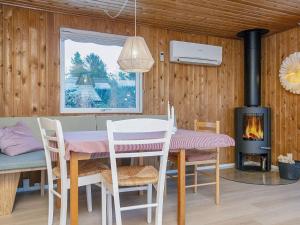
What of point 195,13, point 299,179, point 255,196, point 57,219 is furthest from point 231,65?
point 57,219

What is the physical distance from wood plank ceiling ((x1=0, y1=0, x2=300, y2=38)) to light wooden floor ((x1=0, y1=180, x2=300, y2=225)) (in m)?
2.15

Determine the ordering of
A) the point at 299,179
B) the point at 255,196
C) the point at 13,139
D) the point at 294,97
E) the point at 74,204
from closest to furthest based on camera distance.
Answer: the point at 74,204 → the point at 13,139 → the point at 255,196 → the point at 299,179 → the point at 294,97

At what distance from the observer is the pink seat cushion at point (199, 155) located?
2.78 m

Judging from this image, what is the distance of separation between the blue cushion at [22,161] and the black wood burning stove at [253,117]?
2.96 m

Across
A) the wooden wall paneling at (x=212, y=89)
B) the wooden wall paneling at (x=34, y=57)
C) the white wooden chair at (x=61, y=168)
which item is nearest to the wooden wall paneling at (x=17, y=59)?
the wooden wall paneling at (x=34, y=57)

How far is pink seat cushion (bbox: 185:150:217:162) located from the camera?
2781 millimetres

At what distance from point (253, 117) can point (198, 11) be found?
6.09 ft

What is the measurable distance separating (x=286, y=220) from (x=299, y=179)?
65.9 inches

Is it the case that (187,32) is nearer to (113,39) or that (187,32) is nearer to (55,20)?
(113,39)

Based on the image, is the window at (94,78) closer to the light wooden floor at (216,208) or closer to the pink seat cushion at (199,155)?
the light wooden floor at (216,208)

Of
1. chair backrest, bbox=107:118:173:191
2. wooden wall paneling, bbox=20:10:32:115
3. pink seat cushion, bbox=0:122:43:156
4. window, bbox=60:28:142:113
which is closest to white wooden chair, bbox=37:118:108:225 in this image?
chair backrest, bbox=107:118:173:191

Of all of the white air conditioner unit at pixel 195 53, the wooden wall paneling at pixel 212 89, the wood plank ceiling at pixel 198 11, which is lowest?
the wooden wall paneling at pixel 212 89

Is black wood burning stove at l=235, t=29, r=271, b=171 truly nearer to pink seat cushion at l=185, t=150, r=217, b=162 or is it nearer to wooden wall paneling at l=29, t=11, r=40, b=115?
pink seat cushion at l=185, t=150, r=217, b=162

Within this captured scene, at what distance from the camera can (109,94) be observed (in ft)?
12.8
